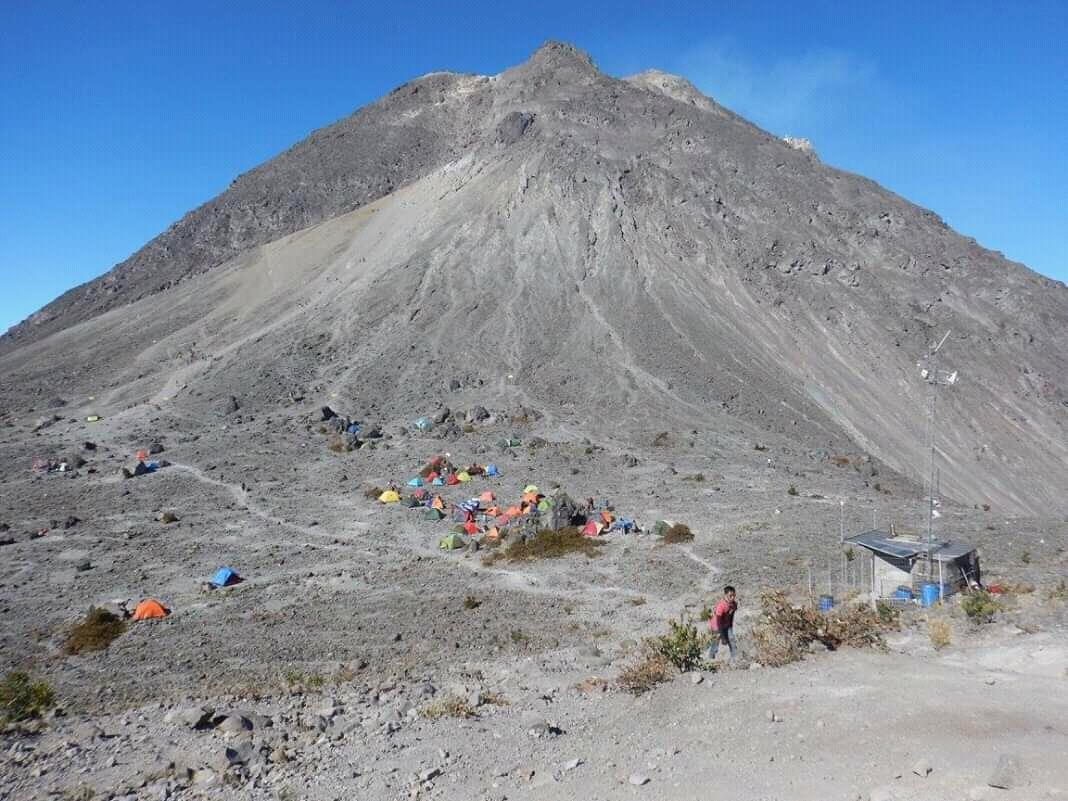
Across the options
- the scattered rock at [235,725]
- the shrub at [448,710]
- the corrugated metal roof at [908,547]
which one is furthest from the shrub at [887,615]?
the scattered rock at [235,725]

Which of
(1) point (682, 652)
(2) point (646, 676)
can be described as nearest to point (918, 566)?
(1) point (682, 652)

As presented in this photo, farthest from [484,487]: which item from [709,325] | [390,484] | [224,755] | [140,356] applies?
[140,356]

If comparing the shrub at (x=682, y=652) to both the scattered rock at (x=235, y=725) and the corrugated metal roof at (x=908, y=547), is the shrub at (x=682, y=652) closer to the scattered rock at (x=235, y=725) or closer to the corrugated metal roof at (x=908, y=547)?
the scattered rock at (x=235, y=725)

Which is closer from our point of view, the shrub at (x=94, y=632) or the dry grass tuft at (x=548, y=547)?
the shrub at (x=94, y=632)

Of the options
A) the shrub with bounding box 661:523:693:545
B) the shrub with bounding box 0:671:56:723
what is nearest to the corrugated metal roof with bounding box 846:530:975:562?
the shrub with bounding box 661:523:693:545

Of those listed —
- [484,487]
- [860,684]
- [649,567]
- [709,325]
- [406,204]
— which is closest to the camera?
[860,684]

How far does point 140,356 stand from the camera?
57.3 metres

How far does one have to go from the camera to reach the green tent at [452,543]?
26.4m

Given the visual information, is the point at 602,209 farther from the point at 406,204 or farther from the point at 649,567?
the point at 649,567

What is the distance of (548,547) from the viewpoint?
2548 centimetres

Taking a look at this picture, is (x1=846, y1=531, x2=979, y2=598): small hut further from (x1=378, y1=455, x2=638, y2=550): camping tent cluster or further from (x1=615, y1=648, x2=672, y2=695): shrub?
(x1=378, y1=455, x2=638, y2=550): camping tent cluster

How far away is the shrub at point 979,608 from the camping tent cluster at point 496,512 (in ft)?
46.4

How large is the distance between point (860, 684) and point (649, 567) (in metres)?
13.1

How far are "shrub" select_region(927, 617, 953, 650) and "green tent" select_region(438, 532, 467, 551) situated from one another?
53.7ft
